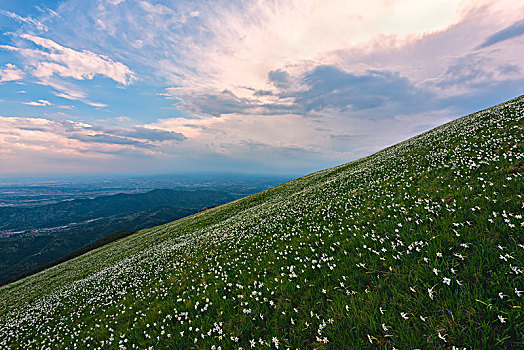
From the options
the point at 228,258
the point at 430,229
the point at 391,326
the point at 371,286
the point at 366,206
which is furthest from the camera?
the point at 228,258

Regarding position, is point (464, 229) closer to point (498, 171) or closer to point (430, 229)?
point (430, 229)

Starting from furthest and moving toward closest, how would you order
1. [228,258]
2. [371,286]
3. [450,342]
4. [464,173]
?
1. [228,258]
2. [464,173]
3. [371,286]
4. [450,342]

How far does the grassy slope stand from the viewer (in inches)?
138

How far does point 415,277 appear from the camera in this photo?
4309mm

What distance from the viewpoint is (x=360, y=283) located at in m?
4.98

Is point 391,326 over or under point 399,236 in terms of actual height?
under

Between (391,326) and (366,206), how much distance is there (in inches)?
277

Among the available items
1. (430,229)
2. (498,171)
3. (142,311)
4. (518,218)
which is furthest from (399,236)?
(142,311)

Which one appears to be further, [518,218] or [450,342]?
[518,218]

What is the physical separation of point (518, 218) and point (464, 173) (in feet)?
17.2

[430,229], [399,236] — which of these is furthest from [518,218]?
[399,236]

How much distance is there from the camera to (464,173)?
29.5ft

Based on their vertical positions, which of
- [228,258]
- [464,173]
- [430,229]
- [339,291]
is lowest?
[228,258]

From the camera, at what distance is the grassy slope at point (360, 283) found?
3.51 meters
